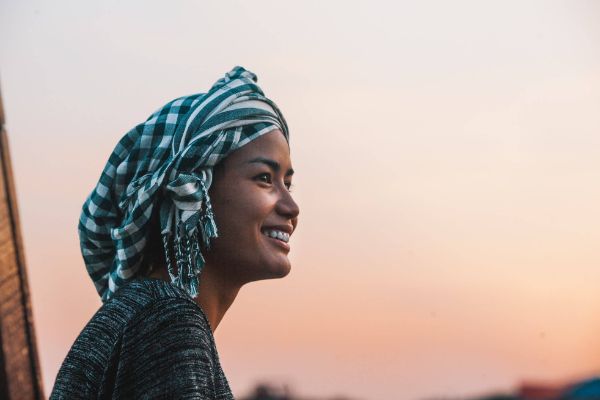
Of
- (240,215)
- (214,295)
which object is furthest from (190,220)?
(214,295)

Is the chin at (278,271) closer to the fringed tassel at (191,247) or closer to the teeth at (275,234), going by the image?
the teeth at (275,234)

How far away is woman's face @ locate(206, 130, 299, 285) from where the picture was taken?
323 centimetres

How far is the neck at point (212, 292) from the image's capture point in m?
3.24

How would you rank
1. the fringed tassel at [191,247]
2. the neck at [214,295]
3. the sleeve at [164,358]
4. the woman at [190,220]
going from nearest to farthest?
1. the sleeve at [164,358]
2. the woman at [190,220]
3. the fringed tassel at [191,247]
4. the neck at [214,295]

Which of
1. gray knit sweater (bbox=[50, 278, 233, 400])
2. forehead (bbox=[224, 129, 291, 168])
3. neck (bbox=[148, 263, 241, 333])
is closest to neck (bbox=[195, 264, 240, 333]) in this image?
neck (bbox=[148, 263, 241, 333])

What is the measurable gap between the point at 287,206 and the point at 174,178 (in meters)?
0.36

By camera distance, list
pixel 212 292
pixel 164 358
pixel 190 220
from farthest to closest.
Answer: pixel 212 292 → pixel 190 220 → pixel 164 358

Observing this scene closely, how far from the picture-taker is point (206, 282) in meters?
3.25

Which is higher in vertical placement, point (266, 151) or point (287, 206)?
point (266, 151)

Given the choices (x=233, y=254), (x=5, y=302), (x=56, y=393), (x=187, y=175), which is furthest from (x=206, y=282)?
(x=5, y=302)

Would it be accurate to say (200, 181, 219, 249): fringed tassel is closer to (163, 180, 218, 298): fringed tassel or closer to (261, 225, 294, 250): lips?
(163, 180, 218, 298): fringed tassel

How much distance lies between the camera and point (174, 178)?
3.17m

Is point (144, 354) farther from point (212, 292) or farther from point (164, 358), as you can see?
point (212, 292)

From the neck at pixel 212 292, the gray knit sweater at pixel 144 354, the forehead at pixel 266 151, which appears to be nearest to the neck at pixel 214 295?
the neck at pixel 212 292
